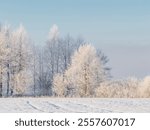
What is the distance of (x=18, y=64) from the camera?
4616 centimetres

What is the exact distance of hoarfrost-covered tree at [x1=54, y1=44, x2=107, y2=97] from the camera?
142 ft

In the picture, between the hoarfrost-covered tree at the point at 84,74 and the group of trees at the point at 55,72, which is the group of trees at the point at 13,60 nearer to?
the group of trees at the point at 55,72

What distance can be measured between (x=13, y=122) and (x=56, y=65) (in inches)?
1606

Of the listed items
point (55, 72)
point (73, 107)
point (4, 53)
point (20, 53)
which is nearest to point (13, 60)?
point (20, 53)

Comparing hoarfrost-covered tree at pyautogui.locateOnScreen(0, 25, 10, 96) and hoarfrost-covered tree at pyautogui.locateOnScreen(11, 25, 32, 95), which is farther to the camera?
hoarfrost-covered tree at pyautogui.locateOnScreen(11, 25, 32, 95)

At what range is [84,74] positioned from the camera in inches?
1756

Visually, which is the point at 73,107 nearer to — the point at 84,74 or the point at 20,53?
the point at 84,74

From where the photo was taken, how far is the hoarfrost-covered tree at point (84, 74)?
4341 cm

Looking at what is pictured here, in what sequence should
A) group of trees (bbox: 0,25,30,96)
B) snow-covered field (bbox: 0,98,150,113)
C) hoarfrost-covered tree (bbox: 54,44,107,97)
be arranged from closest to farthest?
1. snow-covered field (bbox: 0,98,150,113)
2. hoarfrost-covered tree (bbox: 54,44,107,97)
3. group of trees (bbox: 0,25,30,96)

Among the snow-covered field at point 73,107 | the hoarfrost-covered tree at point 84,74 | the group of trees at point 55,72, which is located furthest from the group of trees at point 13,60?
the snow-covered field at point 73,107

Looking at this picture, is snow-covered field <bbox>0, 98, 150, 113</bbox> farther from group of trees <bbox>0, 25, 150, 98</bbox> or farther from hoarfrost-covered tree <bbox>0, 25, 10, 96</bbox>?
hoarfrost-covered tree <bbox>0, 25, 10, 96</bbox>

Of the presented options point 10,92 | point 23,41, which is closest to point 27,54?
point 23,41

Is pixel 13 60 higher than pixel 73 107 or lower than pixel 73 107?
higher

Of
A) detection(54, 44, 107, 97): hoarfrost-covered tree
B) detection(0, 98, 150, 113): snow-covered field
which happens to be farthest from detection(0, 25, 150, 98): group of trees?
detection(0, 98, 150, 113): snow-covered field
